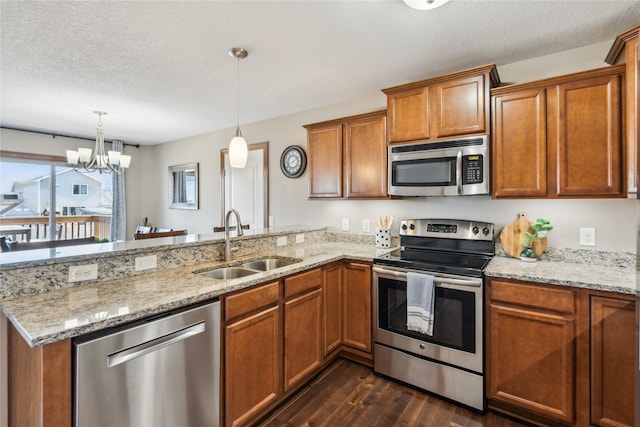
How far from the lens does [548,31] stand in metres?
2.02

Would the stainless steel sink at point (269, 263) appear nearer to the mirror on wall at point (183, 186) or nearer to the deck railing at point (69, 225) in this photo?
the mirror on wall at point (183, 186)

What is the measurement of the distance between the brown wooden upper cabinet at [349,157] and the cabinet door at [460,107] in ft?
1.70

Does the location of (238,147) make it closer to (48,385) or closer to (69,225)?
(48,385)

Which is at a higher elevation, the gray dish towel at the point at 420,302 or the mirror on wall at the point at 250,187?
the mirror on wall at the point at 250,187

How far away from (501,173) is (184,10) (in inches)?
91.4

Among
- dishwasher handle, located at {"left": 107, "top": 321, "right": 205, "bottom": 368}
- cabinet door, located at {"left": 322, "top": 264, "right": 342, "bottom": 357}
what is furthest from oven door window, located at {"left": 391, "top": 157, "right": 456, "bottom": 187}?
dishwasher handle, located at {"left": 107, "top": 321, "right": 205, "bottom": 368}

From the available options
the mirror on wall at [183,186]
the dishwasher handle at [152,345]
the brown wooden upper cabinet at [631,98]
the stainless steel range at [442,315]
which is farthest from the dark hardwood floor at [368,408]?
the mirror on wall at [183,186]

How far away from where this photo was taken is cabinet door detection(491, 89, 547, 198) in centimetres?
207

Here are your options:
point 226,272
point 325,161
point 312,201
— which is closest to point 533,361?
point 226,272

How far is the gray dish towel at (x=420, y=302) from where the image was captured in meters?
2.12

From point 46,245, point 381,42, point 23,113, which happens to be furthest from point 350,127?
point 23,113

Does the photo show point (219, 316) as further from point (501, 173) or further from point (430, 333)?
point (501, 173)

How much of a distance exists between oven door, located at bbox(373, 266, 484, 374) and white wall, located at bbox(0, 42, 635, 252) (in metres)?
0.81

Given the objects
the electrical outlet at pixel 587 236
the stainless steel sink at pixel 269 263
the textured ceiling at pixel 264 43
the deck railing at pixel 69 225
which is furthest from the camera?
the deck railing at pixel 69 225
